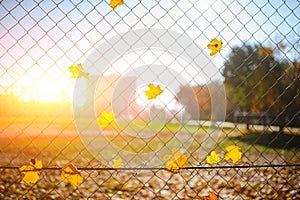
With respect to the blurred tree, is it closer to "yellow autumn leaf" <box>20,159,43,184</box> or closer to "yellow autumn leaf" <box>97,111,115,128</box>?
"yellow autumn leaf" <box>97,111,115,128</box>

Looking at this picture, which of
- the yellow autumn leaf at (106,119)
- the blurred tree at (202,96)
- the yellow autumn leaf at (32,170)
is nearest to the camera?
the yellow autumn leaf at (32,170)

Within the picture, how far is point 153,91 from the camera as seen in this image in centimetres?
239

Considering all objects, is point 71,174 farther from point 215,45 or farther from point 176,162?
point 215,45

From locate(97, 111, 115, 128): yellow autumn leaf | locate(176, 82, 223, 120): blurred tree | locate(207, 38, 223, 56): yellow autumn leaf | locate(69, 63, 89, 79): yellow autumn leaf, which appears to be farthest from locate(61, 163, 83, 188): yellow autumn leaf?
locate(207, 38, 223, 56): yellow autumn leaf

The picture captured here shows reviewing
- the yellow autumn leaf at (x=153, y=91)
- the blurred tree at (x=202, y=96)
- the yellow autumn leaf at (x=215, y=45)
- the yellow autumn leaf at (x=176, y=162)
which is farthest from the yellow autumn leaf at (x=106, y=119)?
the yellow autumn leaf at (x=215, y=45)

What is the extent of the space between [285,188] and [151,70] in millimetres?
2423

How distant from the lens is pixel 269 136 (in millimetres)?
13539

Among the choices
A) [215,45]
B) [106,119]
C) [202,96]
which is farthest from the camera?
[202,96]

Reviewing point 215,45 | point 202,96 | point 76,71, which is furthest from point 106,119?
point 202,96

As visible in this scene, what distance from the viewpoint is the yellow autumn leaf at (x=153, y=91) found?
2.38 m

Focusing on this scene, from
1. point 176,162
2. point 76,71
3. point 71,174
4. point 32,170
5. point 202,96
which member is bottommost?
point 176,162

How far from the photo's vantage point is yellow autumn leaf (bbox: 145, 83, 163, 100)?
2385 mm

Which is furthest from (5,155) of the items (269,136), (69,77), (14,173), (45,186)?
(269,136)

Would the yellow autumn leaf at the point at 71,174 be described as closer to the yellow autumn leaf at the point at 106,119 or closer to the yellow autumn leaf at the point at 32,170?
the yellow autumn leaf at the point at 32,170
